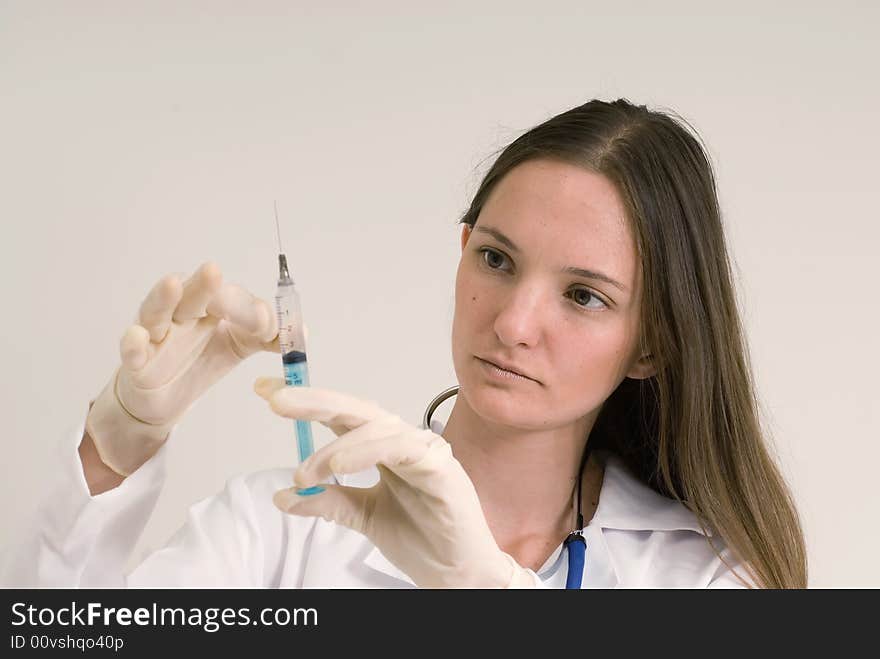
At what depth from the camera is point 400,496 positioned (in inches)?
67.6

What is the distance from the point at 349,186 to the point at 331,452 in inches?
58.8

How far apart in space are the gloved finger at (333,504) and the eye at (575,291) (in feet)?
1.52

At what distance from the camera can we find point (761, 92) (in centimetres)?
300

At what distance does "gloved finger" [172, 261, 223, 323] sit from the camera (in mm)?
1585

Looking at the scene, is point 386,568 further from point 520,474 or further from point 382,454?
point 382,454

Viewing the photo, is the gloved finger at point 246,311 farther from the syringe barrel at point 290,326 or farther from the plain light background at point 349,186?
the plain light background at point 349,186

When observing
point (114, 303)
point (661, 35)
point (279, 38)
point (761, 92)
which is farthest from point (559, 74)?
point (114, 303)

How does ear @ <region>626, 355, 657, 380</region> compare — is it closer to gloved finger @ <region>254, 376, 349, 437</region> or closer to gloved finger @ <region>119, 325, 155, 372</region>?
gloved finger @ <region>254, 376, 349, 437</region>

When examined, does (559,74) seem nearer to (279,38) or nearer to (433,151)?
(433,151)

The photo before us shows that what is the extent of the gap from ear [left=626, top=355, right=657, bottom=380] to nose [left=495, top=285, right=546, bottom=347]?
292 millimetres

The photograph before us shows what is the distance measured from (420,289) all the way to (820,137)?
3.61ft

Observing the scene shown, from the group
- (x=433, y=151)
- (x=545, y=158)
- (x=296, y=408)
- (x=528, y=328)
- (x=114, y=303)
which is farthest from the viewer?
(x=433, y=151)

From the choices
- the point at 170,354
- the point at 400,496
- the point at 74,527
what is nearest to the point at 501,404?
the point at 400,496

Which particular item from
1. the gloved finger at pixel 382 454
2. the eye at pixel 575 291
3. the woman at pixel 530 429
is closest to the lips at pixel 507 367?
the woman at pixel 530 429
